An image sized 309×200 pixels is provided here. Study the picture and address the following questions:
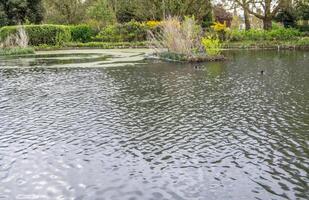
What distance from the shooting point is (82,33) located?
4756 cm

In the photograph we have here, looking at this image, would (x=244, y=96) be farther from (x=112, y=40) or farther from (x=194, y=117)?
(x=112, y=40)

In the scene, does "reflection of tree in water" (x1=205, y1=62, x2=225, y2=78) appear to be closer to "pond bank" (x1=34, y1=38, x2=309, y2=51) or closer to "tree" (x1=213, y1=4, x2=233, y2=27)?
"pond bank" (x1=34, y1=38, x2=309, y2=51)

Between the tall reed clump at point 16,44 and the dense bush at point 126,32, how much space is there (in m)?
9.85

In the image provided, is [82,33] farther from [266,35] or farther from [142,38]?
[266,35]

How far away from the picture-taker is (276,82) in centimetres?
1738

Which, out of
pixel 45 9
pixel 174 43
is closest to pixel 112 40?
pixel 45 9

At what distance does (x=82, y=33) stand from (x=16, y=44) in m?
9.08

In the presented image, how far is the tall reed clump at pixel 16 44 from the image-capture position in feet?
119

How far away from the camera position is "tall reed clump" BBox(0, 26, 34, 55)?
119ft

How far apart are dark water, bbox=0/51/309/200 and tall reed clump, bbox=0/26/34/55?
761 inches

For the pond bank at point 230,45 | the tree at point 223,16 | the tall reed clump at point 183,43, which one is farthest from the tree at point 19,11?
the tall reed clump at point 183,43

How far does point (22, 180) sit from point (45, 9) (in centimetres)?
4833

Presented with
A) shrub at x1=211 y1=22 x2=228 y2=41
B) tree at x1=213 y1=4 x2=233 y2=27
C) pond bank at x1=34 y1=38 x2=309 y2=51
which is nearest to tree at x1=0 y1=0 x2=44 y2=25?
pond bank at x1=34 y1=38 x2=309 y2=51

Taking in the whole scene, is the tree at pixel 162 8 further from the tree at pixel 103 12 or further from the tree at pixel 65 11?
the tree at pixel 65 11
